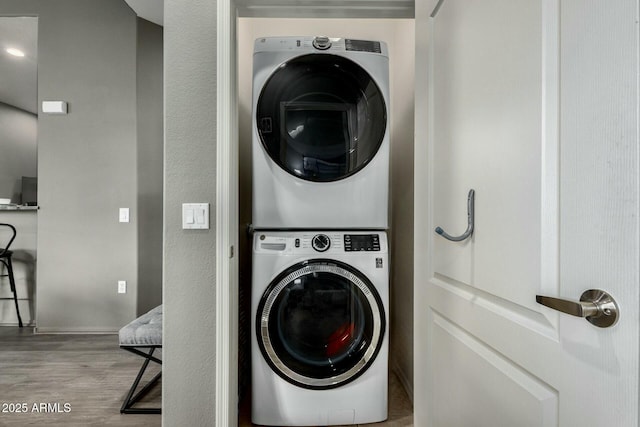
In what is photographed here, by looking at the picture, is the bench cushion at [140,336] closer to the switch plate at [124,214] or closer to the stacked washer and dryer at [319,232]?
the stacked washer and dryer at [319,232]

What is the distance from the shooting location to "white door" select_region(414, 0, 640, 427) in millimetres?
480

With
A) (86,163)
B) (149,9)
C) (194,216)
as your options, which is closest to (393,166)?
(194,216)

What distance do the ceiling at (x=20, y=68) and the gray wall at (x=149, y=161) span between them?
1062 millimetres

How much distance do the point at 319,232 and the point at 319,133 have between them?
1.57 ft

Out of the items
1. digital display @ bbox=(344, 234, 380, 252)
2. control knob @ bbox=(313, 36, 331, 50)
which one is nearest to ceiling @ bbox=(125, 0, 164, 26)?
control knob @ bbox=(313, 36, 331, 50)

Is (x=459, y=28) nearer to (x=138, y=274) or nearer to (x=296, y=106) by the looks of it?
(x=296, y=106)

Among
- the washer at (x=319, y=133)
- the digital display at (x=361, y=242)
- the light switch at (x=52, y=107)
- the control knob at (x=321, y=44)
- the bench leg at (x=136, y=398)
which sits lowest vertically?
the bench leg at (x=136, y=398)

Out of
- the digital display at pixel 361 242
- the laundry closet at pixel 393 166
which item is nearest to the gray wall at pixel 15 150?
the laundry closet at pixel 393 166

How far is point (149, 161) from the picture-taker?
2.85m

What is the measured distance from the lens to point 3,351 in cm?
244

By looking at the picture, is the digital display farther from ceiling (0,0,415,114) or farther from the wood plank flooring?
the wood plank flooring

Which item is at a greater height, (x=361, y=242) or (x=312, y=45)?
(x=312, y=45)

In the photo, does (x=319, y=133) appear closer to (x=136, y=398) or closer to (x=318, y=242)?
(x=318, y=242)

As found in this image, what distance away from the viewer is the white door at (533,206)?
48 centimetres
